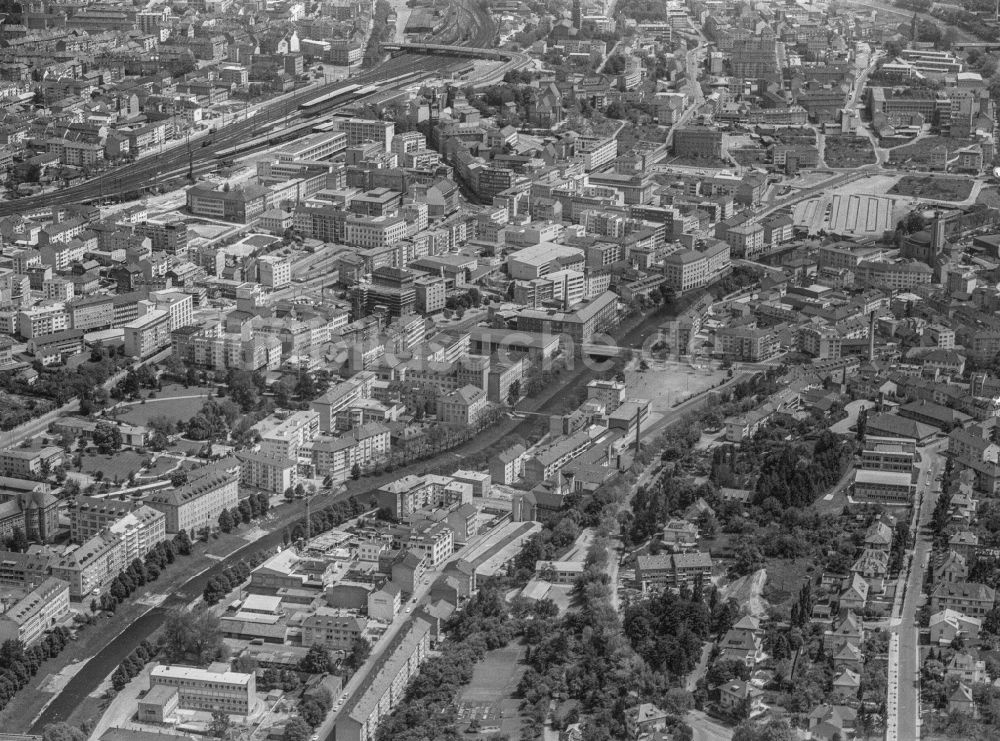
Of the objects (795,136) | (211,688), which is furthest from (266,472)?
(795,136)

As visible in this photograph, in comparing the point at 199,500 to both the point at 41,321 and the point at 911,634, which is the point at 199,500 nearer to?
the point at 41,321

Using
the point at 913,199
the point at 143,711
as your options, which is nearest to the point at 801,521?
the point at 143,711

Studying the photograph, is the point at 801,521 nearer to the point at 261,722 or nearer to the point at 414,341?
the point at 261,722

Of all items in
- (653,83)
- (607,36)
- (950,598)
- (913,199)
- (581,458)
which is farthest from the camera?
(607,36)

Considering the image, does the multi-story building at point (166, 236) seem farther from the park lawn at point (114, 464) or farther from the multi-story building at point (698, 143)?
the multi-story building at point (698, 143)

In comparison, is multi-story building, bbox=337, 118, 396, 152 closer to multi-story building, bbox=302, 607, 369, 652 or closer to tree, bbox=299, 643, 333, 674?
multi-story building, bbox=302, 607, 369, 652

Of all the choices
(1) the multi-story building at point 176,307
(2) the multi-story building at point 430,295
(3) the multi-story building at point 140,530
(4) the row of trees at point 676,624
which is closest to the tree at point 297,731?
(4) the row of trees at point 676,624
